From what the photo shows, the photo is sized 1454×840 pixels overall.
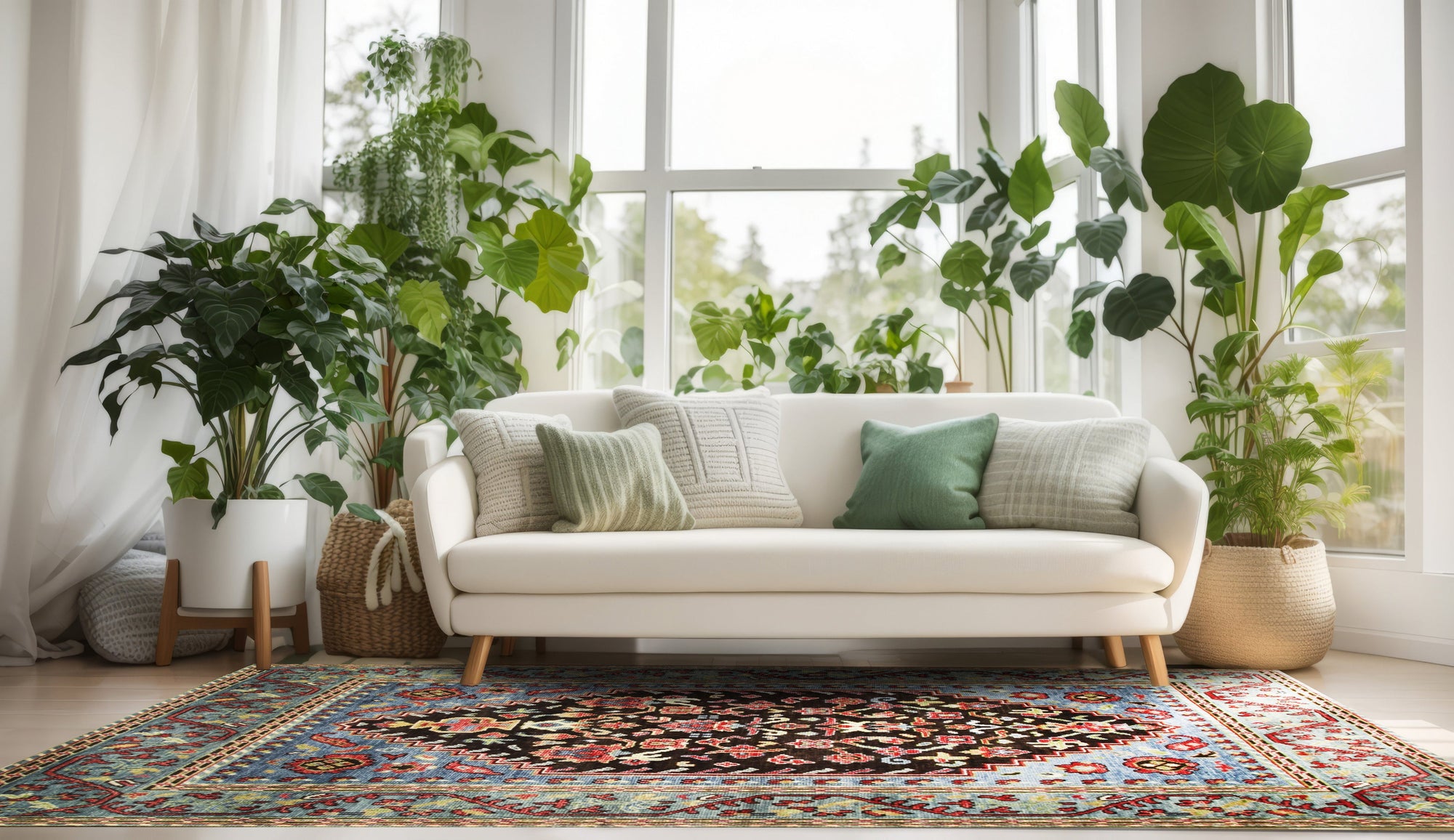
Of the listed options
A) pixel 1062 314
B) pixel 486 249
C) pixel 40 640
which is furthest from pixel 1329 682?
pixel 40 640

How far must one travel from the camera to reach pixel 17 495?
3.09 m

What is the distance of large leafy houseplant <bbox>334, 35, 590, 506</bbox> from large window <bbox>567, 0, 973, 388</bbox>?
306mm

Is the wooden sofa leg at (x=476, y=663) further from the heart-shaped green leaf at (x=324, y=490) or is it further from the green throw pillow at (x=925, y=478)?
the green throw pillow at (x=925, y=478)

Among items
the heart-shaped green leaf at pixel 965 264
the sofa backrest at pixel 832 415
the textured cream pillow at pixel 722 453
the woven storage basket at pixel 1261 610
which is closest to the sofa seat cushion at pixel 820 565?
the textured cream pillow at pixel 722 453

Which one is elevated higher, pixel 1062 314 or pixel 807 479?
pixel 1062 314

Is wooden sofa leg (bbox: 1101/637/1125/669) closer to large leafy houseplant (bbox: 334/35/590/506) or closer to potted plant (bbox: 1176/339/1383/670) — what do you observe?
potted plant (bbox: 1176/339/1383/670)

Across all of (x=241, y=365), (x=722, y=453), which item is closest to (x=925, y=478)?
(x=722, y=453)

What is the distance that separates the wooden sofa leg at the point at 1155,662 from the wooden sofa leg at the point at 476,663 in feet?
5.79

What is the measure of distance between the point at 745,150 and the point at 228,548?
282cm

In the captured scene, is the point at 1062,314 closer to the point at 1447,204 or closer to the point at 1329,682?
the point at 1447,204

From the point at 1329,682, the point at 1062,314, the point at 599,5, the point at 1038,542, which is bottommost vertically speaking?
the point at 1329,682

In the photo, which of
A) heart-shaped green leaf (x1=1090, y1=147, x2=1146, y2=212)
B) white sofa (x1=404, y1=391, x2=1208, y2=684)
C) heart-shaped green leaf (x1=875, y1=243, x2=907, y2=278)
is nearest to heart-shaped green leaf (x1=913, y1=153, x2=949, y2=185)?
heart-shaped green leaf (x1=875, y1=243, x2=907, y2=278)

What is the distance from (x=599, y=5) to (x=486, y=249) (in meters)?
1.55

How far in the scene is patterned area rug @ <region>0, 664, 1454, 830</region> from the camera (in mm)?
1734
